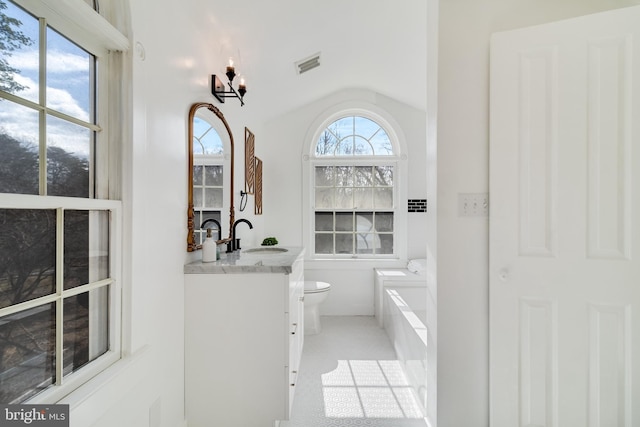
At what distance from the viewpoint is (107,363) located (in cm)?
102

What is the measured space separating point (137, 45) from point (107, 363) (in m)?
1.19

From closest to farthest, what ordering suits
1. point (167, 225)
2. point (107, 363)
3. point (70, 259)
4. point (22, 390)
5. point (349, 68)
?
point (22, 390), point (70, 259), point (107, 363), point (167, 225), point (349, 68)

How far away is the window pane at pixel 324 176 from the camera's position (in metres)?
3.62

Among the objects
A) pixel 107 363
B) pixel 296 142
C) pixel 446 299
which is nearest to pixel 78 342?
pixel 107 363

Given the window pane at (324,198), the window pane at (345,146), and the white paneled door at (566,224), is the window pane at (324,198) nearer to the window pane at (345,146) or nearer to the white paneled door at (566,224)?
the window pane at (345,146)

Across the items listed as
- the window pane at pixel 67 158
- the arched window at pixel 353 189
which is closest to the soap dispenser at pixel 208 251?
the window pane at pixel 67 158

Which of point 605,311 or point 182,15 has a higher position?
point 182,15

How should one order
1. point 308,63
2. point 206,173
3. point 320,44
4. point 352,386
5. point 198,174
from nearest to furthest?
point 198,174 < point 206,173 < point 352,386 < point 320,44 < point 308,63

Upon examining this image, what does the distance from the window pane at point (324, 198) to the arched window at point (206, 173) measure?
167 centimetres

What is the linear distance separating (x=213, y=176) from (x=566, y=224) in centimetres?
198

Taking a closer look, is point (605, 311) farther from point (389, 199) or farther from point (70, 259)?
point (389, 199)

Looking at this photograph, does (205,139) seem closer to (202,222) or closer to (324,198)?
(202,222)

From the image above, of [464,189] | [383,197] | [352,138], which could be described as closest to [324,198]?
[383,197]

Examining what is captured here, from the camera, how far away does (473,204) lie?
1411 millimetres
